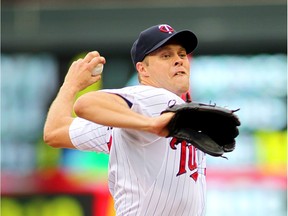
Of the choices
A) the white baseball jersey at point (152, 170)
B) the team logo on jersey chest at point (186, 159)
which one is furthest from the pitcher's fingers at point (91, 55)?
the team logo on jersey chest at point (186, 159)

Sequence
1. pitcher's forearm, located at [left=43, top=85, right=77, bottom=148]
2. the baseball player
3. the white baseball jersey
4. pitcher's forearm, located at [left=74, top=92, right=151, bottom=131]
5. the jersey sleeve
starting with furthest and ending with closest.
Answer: pitcher's forearm, located at [left=43, top=85, right=77, bottom=148], the jersey sleeve, the white baseball jersey, the baseball player, pitcher's forearm, located at [left=74, top=92, right=151, bottom=131]

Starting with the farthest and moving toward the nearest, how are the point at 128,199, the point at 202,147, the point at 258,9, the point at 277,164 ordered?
the point at 258,9
the point at 277,164
the point at 128,199
the point at 202,147

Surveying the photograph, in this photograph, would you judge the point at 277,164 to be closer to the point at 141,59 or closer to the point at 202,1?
the point at 202,1

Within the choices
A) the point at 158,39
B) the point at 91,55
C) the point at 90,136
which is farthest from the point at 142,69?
the point at 90,136

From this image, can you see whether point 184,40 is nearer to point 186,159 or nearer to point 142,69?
point 142,69

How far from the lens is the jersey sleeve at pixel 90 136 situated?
161 inches

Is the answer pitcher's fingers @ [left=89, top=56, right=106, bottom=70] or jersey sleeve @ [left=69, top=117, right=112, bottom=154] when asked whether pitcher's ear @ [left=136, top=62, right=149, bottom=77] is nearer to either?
pitcher's fingers @ [left=89, top=56, right=106, bottom=70]

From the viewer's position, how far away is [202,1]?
10055 millimetres

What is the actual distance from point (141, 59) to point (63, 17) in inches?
229

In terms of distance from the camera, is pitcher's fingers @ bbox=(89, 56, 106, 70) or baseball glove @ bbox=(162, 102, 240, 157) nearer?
baseball glove @ bbox=(162, 102, 240, 157)

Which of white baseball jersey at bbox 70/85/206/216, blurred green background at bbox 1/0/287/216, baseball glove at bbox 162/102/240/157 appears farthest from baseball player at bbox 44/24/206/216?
blurred green background at bbox 1/0/287/216

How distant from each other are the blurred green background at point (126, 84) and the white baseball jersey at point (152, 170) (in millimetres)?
4857

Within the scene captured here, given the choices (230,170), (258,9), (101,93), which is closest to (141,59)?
(101,93)

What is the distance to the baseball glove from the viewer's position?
346 centimetres
